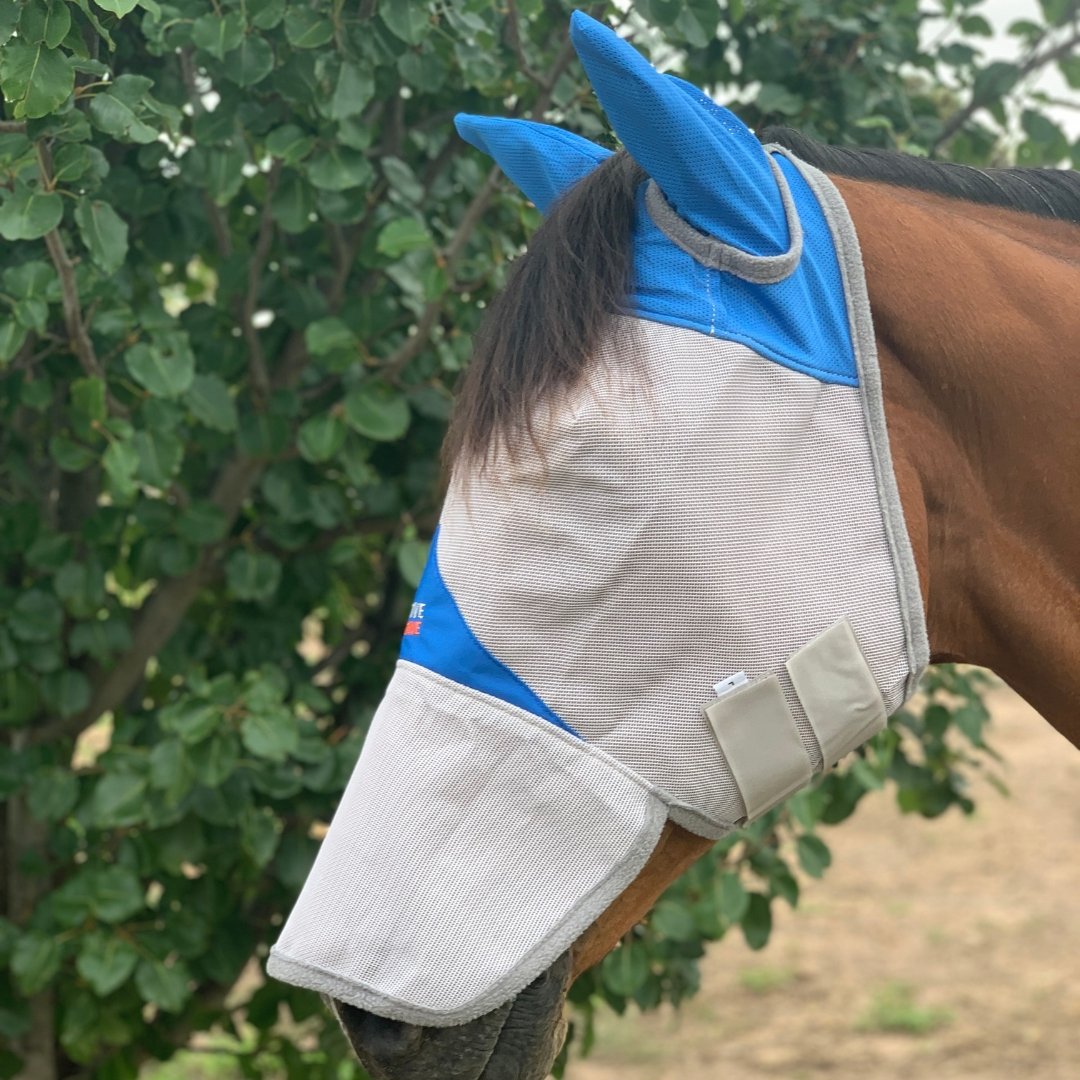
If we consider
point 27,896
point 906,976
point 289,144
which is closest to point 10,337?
point 289,144

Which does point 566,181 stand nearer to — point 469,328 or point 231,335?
point 469,328

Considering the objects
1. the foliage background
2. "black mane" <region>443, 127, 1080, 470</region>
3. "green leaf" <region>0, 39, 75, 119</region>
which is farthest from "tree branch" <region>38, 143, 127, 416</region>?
"black mane" <region>443, 127, 1080, 470</region>

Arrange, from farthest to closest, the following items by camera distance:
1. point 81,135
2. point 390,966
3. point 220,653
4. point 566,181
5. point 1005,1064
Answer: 1. point 1005,1064
2. point 220,653
3. point 81,135
4. point 566,181
5. point 390,966

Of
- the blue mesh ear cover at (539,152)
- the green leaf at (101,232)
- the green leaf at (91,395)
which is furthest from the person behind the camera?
the green leaf at (91,395)

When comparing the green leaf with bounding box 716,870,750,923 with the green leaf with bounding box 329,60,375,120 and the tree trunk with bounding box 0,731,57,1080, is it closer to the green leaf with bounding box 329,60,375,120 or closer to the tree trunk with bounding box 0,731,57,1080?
the tree trunk with bounding box 0,731,57,1080

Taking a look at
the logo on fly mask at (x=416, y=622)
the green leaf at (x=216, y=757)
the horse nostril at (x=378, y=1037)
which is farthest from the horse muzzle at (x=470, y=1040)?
the green leaf at (x=216, y=757)

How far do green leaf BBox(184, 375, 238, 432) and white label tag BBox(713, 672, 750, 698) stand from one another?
104cm

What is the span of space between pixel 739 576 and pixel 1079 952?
4336mm

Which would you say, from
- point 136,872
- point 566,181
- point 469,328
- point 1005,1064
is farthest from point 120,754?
point 1005,1064

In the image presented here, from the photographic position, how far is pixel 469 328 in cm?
212

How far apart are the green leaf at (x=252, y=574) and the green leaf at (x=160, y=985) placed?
59cm

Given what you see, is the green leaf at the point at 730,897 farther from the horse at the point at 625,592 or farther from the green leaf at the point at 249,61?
the green leaf at the point at 249,61

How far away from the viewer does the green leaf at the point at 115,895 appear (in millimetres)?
2113

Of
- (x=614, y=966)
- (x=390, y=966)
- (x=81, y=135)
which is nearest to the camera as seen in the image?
(x=390, y=966)
